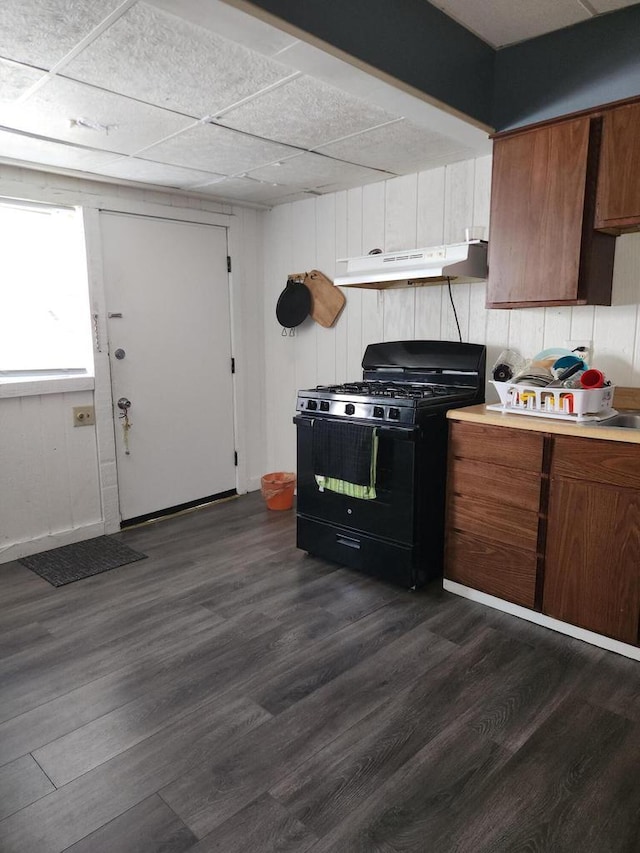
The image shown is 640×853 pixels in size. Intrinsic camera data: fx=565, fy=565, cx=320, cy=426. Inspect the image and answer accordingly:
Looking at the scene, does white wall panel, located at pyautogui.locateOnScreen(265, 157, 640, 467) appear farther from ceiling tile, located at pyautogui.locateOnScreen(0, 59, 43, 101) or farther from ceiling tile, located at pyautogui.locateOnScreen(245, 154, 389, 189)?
ceiling tile, located at pyautogui.locateOnScreen(0, 59, 43, 101)

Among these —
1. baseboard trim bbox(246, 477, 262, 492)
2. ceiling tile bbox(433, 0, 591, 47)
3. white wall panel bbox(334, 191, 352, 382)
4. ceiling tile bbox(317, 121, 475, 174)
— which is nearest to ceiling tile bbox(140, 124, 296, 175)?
ceiling tile bbox(317, 121, 475, 174)

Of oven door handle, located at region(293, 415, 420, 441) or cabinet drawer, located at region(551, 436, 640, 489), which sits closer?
cabinet drawer, located at region(551, 436, 640, 489)

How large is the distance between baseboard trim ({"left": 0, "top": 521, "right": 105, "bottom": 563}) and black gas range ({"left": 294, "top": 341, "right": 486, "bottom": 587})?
1338 millimetres

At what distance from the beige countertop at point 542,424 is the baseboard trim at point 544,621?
797 mm

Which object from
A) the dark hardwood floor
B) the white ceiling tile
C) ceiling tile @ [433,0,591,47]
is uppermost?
ceiling tile @ [433,0,591,47]

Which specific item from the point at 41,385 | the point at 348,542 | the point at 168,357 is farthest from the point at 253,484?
the point at 41,385

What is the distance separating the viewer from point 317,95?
2111mm

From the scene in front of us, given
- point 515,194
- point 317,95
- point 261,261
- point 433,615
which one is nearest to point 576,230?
point 515,194

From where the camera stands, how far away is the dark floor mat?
2977 millimetres

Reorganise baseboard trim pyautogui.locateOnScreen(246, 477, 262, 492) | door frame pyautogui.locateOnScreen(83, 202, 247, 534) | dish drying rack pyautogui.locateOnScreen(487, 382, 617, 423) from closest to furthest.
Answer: dish drying rack pyautogui.locateOnScreen(487, 382, 617, 423)
door frame pyautogui.locateOnScreen(83, 202, 247, 534)
baseboard trim pyautogui.locateOnScreen(246, 477, 262, 492)

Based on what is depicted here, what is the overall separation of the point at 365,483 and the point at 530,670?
3.40 ft

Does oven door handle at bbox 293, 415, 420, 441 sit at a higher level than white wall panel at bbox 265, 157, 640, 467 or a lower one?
lower

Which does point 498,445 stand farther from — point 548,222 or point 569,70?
point 569,70

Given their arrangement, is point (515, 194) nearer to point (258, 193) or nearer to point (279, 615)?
point (258, 193)
